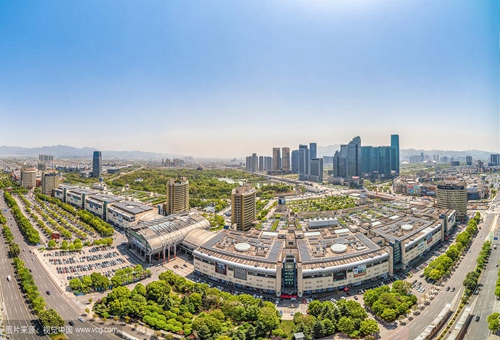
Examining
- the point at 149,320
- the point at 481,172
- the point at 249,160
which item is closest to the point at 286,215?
the point at 149,320

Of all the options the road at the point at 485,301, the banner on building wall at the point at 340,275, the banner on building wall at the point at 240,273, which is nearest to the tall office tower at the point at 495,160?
the road at the point at 485,301

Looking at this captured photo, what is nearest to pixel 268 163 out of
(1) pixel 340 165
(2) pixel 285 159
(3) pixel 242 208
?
(2) pixel 285 159

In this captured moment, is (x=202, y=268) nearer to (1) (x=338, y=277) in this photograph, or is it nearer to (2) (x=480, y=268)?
(1) (x=338, y=277)

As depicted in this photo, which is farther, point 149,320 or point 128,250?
point 128,250

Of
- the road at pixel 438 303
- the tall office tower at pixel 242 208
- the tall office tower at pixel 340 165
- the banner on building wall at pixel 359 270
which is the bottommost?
the road at pixel 438 303

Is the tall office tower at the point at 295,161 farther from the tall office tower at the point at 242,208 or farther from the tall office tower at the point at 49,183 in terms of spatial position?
the tall office tower at the point at 49,183

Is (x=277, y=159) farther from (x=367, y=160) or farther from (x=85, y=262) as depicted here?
(x=85, y=262)
